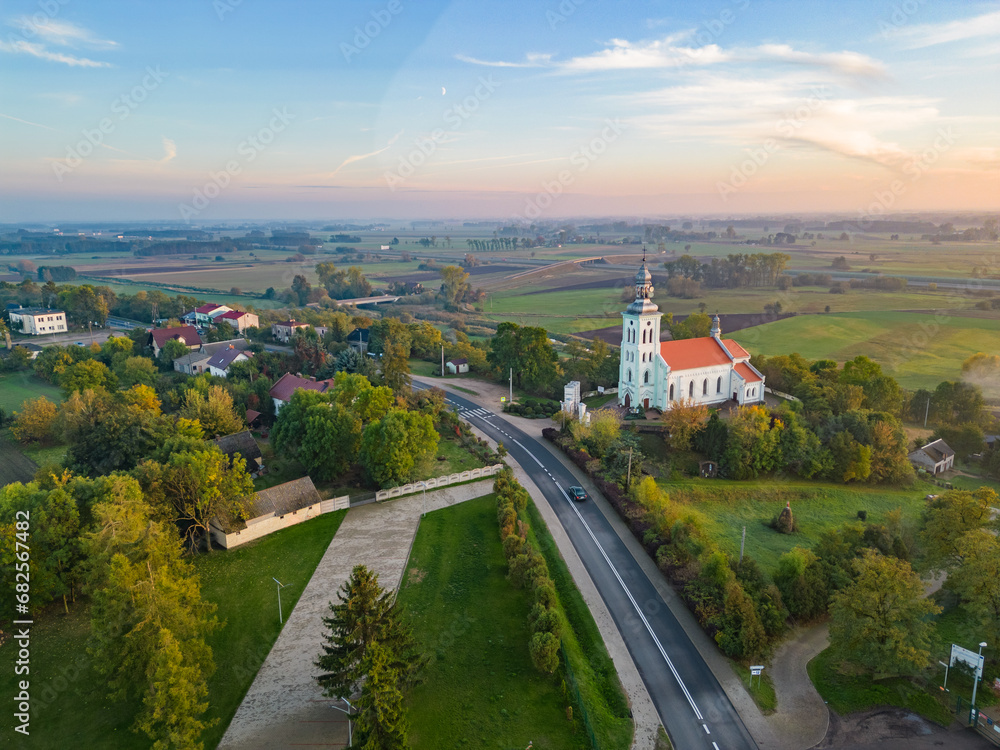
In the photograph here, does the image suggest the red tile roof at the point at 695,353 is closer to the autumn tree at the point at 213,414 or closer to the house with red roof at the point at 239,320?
the autumn tree at the point at 213,414

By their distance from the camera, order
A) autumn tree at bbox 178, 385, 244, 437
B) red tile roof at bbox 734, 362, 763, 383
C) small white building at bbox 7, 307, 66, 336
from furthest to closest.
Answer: small white building at bbox 7, 307, 66, 336
red tile roof at bbox 734, 362, 763, 383
autumn tree at bbox 178, 385, 244, 437

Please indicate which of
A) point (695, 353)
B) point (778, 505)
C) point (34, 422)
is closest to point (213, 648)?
point (34, 422)

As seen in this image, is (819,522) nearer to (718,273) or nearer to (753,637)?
(753,637)

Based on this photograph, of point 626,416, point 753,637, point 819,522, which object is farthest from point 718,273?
point 753,637

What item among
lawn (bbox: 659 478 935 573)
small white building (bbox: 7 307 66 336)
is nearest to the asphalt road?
lawn (bbox: 659 478 935 573)

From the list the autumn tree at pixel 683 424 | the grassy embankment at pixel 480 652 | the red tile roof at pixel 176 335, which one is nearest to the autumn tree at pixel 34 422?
the red tile roof at pixel 176 335

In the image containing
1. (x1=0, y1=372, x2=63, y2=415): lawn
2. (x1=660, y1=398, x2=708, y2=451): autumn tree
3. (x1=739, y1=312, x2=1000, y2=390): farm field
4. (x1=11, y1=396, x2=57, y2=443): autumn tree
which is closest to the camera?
(x1=660, y1=398, x2=708, y2=451): autumn tree

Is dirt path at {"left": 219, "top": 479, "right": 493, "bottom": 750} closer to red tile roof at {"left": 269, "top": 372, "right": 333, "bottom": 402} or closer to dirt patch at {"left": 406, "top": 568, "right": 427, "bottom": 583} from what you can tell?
dirt patch at {"left": 406, "top": 568, "right": 427, "bottom": 583}
